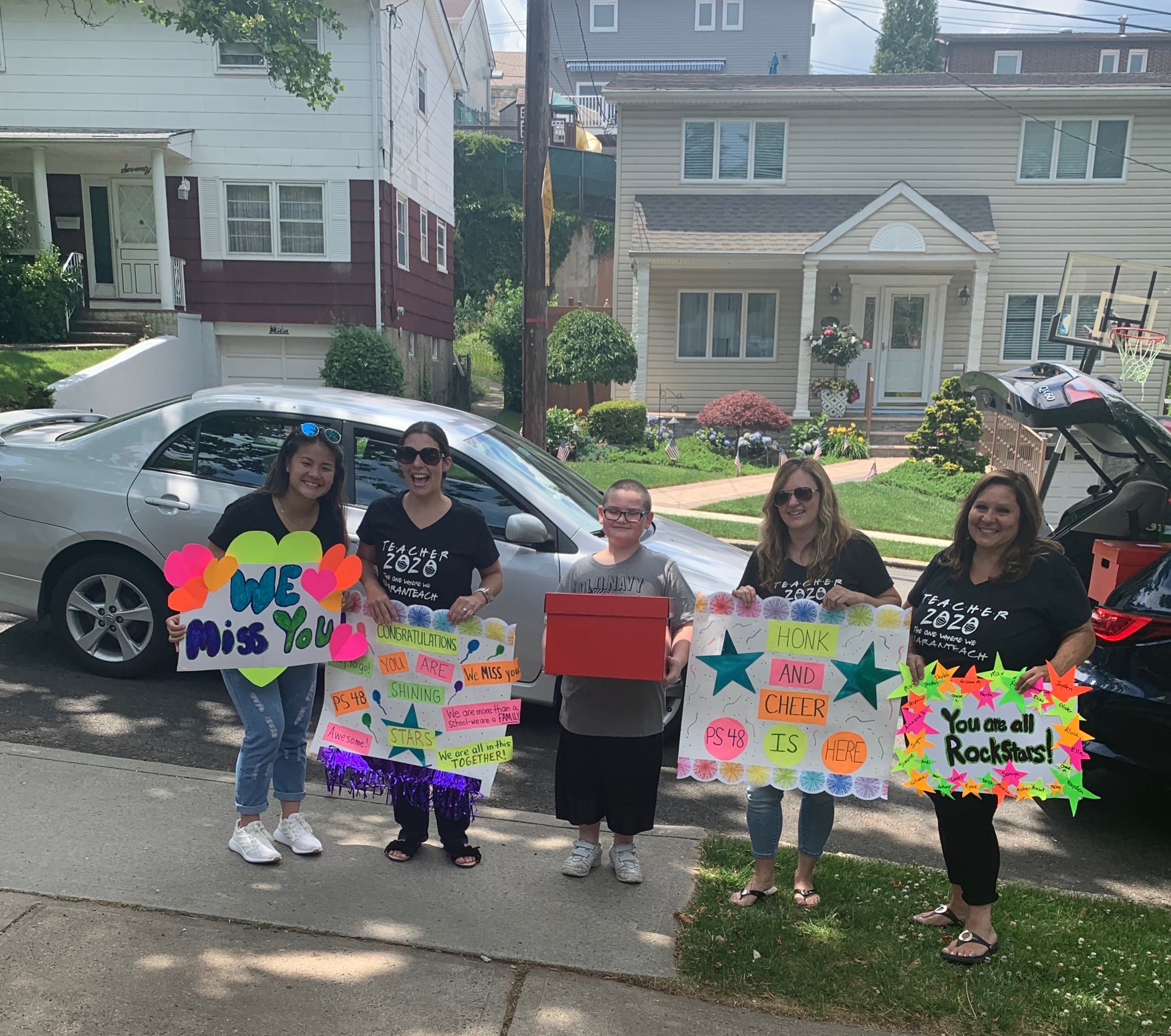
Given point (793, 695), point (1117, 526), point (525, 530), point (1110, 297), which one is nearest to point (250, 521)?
point (525, 530)

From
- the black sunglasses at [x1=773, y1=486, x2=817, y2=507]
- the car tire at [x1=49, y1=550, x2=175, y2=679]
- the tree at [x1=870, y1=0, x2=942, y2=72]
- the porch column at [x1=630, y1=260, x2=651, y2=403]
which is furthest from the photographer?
the tree at [x1=870, y1=0, x2=942, y2=72]

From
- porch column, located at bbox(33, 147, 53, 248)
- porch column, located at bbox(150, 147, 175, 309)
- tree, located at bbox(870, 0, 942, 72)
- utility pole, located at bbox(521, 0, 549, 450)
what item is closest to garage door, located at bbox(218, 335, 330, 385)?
porch column, located at bbox(150, 147, 175, 309)

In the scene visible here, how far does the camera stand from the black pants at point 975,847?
3.12 m

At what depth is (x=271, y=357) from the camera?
18.2m

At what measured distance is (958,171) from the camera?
19.4 m

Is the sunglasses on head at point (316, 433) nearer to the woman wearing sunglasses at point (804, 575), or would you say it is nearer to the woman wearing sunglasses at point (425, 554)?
the woman wearing sunglasses at point (425, 554)

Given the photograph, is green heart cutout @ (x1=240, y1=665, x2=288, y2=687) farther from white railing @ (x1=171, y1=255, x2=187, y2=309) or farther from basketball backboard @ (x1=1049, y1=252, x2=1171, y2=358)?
white railing @ (x1=171, y1=255, x2=187, y2=309)

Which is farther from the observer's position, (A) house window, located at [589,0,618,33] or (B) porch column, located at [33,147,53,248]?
(A) house window, located at [589,0,618,33]

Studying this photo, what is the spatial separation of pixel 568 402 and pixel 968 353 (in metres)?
7.99

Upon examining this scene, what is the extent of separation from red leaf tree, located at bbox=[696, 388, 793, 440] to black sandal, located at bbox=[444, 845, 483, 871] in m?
13.6

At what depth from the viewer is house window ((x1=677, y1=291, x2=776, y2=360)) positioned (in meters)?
20.0

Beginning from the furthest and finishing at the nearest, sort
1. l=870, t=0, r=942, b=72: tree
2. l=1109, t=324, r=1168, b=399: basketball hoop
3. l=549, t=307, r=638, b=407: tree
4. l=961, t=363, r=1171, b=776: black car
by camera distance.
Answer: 1. l=870, t=0, r=942, b=72: tree
2. l=549, t=307, r=638, b=407: tree
3. l=1109, t=324, r=1168, b=399: basketball hoop
4. l=961, t=363, r=1171, b=776: black car

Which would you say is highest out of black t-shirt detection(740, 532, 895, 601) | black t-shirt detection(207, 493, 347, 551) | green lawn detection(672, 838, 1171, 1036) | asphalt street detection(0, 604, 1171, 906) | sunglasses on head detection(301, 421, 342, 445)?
sunglasses on head detection(301, 421, 342, 445)

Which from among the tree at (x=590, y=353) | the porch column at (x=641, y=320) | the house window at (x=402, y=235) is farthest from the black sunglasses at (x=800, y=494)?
the house window at (x=402, y=235)
